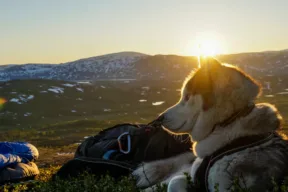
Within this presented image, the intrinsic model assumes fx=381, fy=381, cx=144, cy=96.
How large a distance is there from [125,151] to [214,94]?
5256 millimetres

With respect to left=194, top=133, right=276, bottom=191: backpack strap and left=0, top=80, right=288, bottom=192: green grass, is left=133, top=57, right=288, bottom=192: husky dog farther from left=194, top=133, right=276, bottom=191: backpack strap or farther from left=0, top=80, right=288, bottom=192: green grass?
left=0, top=80, right=288, bottom=192: green grass

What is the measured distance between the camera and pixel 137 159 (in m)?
10.6

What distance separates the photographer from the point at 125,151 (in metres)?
11.0

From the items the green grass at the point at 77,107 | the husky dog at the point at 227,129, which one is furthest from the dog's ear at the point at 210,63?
the green grass at the point at 77,107

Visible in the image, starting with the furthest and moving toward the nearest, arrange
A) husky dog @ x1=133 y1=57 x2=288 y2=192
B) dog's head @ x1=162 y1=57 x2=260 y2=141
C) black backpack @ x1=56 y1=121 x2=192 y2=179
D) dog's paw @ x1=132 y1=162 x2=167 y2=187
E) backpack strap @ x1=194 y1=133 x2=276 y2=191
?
black backpack @ x1=56 y1=121 x2=192 y2=179 < dog's paw @ x1=132 y1=162 x2=167 y2=187 < dog's head @ x1=162 y1=57 x2=260 y2=141 < backpack strap @ x1=194 y1=133 x2=276 y2=191 < husky dog @ x1=133 y1=57 x2=288 y2=192

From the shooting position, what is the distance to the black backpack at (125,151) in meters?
10.0

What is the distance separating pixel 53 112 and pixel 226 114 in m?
97.3

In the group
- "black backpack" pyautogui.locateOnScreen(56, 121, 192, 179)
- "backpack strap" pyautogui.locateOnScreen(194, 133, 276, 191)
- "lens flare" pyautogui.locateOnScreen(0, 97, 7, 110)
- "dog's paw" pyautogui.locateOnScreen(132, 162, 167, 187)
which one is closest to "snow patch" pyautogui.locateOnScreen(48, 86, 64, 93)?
"lens flare" pyautogui.locateOnScreen(0, 97, 7, 110)

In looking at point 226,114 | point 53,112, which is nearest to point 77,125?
point 53,112

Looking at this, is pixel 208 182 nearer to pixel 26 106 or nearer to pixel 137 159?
pixel 137 159

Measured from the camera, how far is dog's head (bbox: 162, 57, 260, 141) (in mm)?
6230

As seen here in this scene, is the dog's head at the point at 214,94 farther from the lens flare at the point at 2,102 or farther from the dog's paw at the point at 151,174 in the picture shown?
the lens flare at the point at 2,102

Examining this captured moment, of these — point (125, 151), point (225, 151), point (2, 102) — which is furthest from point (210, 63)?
point (2, 102)

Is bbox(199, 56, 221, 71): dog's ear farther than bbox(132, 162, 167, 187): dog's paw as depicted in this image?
No
